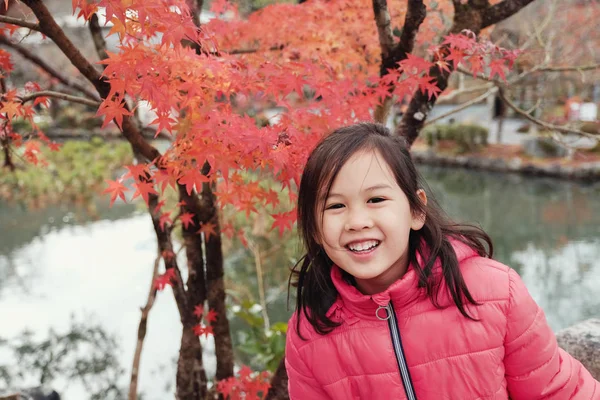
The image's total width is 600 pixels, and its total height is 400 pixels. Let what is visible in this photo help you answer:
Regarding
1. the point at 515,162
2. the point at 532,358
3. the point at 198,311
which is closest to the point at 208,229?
the point at 198,311

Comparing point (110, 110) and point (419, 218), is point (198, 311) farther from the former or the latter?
point (419, 218)

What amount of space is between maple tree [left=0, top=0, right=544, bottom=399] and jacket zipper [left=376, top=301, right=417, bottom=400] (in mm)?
686

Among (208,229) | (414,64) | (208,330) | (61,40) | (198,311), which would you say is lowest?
(208,330)

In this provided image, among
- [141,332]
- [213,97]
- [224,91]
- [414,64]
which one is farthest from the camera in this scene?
[141,332]

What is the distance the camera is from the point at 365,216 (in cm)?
133

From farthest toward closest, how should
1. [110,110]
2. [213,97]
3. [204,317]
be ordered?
[204,317], [213,97], [110,110]

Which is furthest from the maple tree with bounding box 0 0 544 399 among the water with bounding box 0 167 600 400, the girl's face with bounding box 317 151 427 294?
the water with bounding box 0 167 600 400

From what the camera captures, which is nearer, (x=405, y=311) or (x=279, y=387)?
(x=405, y=311)

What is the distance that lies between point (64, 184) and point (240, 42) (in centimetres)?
889

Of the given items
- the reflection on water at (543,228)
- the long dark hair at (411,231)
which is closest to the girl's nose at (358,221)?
the long dark hair at (411,231)

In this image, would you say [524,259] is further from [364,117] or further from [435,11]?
[364,117]

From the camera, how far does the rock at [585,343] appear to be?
215 centimetres

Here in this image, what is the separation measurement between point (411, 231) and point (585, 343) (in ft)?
4.10

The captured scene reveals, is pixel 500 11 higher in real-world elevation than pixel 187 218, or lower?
higher
